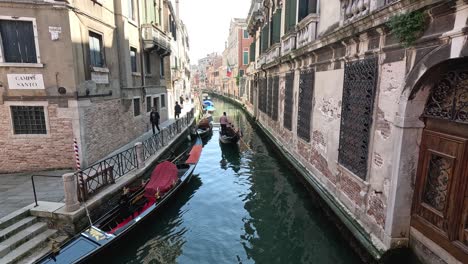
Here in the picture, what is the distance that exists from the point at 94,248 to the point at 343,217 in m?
4.67

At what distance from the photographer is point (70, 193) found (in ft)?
16.8

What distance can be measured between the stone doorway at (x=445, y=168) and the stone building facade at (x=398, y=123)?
0.5 inches

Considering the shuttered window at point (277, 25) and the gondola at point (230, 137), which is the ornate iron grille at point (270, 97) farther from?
the gondola at point (230, 137)

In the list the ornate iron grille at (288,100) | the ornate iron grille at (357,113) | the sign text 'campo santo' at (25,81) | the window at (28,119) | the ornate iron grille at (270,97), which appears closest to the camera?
the ornate iron grille at (357,113)

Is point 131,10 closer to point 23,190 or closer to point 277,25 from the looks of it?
point 277,25

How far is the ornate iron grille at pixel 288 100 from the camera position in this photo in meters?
10.2

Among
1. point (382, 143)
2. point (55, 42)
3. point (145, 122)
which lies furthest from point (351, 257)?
point (145, 122)

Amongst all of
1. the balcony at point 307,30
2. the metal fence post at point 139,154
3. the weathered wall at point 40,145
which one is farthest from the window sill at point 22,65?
the balcony at point 307,30

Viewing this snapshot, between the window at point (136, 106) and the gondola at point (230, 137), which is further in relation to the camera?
the gondola at point (230, 137)

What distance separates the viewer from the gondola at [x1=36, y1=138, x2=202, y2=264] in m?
4.37

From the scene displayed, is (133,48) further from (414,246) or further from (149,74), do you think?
(414,246)

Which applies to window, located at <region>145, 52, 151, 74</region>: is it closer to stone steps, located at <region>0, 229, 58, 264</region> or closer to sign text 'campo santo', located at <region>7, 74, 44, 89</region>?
sign text 'campo santo', located at <region>7, 74, 44, 89</region>

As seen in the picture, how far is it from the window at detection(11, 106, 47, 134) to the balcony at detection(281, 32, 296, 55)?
816 centimetres

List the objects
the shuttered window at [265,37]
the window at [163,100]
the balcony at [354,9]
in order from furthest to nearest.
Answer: the window at [163,100] → the shuttered window at [265,37] → the balcony at [354,9]
